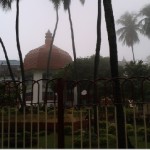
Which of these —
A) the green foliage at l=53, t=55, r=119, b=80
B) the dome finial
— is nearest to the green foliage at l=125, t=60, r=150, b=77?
the green foliage at l=53, t=55, r=119, b=80

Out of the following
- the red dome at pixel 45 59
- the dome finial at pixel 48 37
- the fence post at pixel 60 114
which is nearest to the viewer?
the fence post at pixel 60 114

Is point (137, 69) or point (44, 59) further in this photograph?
point (44, 59)

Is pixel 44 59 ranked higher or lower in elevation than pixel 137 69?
higher

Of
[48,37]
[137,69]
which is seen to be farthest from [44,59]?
[137,69]

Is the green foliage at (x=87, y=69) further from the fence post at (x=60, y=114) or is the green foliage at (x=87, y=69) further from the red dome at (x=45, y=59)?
the fence post at (x=60, y=114)

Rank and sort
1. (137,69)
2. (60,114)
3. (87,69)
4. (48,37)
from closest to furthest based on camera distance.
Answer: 1. (60,114)
2. (137,69)
3. (87,69)
4. (48,37)

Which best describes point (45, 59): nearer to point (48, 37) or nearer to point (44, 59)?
point (44, 59)

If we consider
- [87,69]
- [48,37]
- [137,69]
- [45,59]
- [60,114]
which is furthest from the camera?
[48,37]

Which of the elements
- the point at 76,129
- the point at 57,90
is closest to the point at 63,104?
the point at 57,90

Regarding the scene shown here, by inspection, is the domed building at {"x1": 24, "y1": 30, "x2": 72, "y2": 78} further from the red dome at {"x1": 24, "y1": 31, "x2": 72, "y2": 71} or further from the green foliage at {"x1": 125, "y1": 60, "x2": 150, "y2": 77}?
the green foliage at {"x1": 125, "y1": 60, "x2": 150, "y2": 77}

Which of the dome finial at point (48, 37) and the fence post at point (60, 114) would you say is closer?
the fence post at point (60, 114)

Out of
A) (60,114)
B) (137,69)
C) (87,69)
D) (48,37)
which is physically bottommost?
(60,114)

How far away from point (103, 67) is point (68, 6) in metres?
7.43

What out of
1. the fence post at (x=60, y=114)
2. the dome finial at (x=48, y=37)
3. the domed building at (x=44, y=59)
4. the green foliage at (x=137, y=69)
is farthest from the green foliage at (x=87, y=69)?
the fence post at (x=60, y=114)
